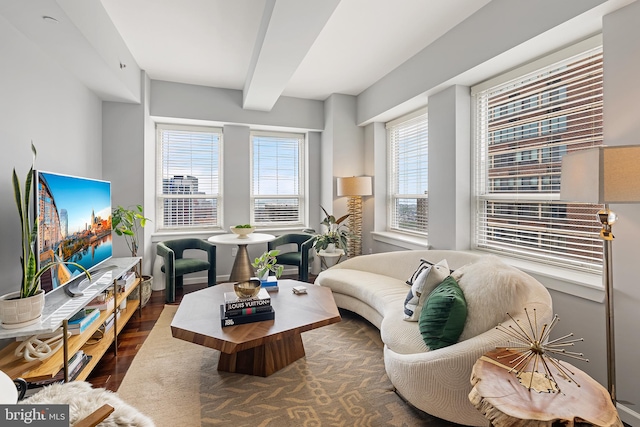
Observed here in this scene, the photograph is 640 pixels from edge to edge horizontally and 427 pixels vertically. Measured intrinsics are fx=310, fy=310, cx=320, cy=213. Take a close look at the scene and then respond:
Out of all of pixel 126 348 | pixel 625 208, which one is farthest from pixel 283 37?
pixel 126 348

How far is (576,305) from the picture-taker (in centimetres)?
210

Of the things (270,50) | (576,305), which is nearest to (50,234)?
(270,50)

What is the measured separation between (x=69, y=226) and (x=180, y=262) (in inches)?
69.0

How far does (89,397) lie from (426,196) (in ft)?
11.7

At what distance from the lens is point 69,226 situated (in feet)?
7.36

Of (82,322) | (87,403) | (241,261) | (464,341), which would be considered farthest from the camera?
(241,261)

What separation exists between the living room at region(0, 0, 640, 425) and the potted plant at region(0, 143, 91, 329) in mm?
411

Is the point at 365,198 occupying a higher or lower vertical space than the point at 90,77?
lower

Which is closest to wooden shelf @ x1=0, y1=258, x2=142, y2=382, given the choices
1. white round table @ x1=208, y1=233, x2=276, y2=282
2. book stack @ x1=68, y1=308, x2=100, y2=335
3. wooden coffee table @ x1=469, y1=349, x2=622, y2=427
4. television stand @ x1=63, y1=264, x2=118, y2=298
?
book stack @ x1=68, y1=308, x2=100, y2=335

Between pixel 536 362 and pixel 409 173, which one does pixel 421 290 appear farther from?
pixel 409 173

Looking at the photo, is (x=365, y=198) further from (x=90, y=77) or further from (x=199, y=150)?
(x=90, y=77)

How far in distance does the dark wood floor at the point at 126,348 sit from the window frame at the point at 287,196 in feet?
5.94

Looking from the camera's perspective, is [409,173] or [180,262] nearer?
[180,262]

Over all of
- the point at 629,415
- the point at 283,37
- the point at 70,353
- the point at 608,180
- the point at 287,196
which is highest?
the point at 283,37
